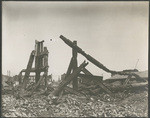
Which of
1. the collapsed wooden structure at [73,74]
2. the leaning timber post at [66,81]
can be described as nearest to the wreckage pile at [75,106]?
the leaning timber post at [66,81]

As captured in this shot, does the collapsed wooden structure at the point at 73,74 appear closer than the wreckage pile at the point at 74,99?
No

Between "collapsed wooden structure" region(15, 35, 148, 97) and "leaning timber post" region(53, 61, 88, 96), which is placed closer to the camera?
"leaning timber post" region(53, 61, 88, 96)

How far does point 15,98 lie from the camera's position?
8945mm

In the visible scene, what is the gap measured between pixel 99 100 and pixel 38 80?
12.2 feet

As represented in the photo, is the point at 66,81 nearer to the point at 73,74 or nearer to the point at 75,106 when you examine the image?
the point at 73,74

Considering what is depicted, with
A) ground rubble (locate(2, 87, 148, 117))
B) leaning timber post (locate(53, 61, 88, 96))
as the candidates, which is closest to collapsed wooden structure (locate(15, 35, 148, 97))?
leaning timber post (locate(53, 61, 88, 96))

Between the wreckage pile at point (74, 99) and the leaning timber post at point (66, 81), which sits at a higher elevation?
the leaning timber post at point (66, 81)

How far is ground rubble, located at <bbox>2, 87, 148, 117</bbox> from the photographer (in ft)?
24.0

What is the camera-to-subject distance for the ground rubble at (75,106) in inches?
288

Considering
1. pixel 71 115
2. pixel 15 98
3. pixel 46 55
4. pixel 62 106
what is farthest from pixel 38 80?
pixel 71 115

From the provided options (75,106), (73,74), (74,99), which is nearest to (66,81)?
(73,74)

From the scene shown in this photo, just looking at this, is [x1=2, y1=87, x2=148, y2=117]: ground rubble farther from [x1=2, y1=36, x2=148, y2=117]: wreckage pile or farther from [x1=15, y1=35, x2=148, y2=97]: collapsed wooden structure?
[x1=15, y1=35, x2=148, y2=97]: collapsed wooden structure

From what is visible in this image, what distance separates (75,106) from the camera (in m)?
8.05

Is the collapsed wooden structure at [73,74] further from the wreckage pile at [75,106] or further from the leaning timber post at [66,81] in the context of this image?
the wreckage pile at [75,106]
